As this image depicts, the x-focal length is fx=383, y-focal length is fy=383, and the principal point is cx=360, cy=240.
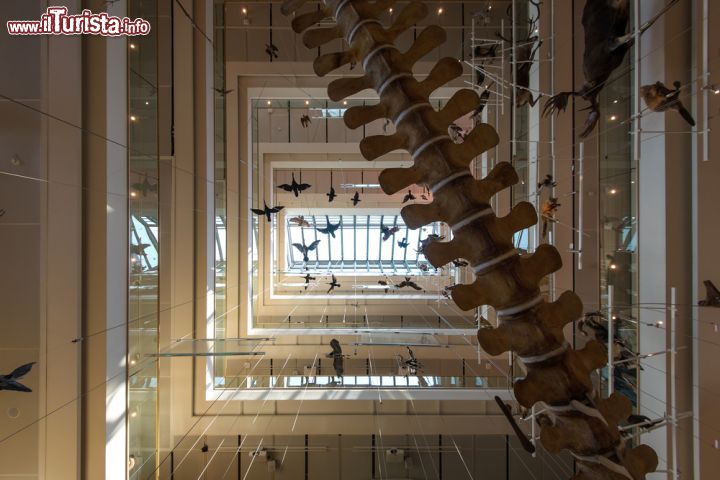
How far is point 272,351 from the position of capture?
742cm

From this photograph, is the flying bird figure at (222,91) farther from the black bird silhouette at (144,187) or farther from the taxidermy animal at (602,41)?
the taxidermy animal at (602,41)

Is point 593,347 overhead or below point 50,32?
below

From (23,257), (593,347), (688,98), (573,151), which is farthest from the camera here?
(573,151)

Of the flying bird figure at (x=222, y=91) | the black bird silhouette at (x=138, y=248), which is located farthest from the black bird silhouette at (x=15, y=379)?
the flying bird figure at (x=222, y=91)

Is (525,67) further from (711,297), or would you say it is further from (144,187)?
(144,187)

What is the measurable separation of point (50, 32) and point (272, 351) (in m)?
5.99

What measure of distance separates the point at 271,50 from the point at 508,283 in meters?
7.52

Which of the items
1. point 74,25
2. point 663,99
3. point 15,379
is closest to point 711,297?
point 663,99

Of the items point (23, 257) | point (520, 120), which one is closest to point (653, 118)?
point (520, 120)

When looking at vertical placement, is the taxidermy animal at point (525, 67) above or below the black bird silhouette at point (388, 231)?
above

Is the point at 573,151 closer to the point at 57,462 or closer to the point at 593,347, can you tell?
the point at 593,347

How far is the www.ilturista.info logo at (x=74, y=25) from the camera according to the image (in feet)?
8.12

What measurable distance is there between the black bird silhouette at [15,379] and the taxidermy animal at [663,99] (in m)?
4.22

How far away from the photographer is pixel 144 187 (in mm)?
3762
